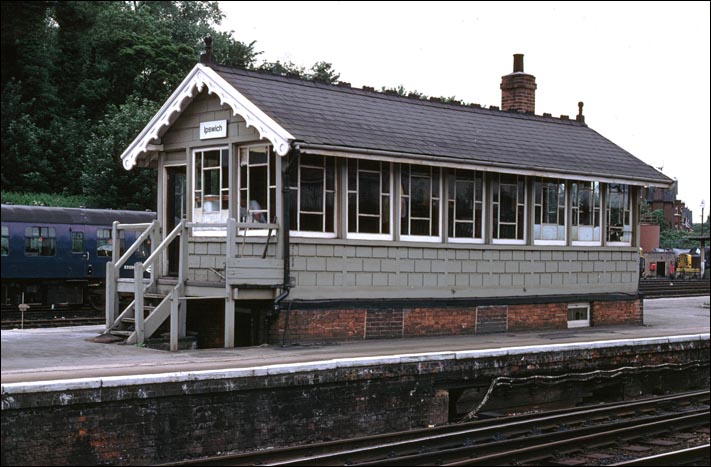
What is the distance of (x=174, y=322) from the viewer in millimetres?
12867

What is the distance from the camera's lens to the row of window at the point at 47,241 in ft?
84.4

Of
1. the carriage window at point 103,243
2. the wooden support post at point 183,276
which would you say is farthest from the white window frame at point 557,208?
the carriage window at point 103,243

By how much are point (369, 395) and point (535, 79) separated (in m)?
12.9

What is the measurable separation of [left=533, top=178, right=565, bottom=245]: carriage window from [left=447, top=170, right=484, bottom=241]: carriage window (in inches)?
60.4

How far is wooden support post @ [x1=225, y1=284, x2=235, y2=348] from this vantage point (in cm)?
1321

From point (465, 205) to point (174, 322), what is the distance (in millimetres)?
6128

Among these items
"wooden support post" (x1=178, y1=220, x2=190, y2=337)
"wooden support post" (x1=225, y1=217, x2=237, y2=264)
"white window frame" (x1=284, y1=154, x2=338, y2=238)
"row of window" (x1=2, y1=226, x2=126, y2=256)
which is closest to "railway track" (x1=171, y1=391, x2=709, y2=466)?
"wooden support post" (x1=225, y1=217, x2=237, y2=264)

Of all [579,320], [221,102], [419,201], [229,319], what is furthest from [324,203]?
[579,320]

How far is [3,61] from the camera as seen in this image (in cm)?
402

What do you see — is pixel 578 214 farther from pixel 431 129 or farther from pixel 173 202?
pixel 173 202

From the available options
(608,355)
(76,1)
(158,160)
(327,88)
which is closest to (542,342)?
(608,355)

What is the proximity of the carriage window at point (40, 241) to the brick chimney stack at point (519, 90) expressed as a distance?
13.6 metres

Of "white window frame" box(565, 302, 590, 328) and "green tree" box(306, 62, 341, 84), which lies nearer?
"white window frame" box(565, 302, 590, 328)

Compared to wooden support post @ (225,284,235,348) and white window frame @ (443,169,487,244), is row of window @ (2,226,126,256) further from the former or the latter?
wooden support post @ (225,284,235,348)
